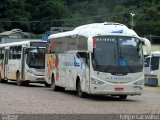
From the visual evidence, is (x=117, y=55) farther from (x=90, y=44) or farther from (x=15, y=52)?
(x=15, y=52)

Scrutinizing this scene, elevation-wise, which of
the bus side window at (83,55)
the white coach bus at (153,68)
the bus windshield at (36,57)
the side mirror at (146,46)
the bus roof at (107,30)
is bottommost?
the white coach bus at (153,68)

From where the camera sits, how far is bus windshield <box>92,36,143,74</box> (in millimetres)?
21484

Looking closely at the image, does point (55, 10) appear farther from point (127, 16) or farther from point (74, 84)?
point (74, 84)

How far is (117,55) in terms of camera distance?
21.6 meters

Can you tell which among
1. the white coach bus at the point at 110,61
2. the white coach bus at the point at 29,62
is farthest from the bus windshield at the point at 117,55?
the white coach bus at the point at 29,62

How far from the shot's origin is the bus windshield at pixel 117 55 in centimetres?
2148

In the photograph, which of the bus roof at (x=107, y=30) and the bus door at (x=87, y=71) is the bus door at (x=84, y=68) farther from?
the bus roof at (x=107, y=30)

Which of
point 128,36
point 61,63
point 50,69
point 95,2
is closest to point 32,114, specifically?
point 128,36

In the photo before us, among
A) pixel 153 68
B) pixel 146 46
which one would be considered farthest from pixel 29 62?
pixel 146 46

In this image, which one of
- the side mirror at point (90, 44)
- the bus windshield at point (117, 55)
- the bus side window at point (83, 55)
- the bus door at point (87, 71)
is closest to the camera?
the side mirror at point (90, 44)

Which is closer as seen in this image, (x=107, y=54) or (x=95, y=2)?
(x=107, y=54)

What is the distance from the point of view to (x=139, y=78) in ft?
71.4

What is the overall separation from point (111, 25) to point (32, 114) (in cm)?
861

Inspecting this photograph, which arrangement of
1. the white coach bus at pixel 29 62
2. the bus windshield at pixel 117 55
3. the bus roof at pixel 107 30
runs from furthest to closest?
the white coach bus at pixel 29 62, the bus roof at pixel 107 30, the bus windshield at pixel 117 55
